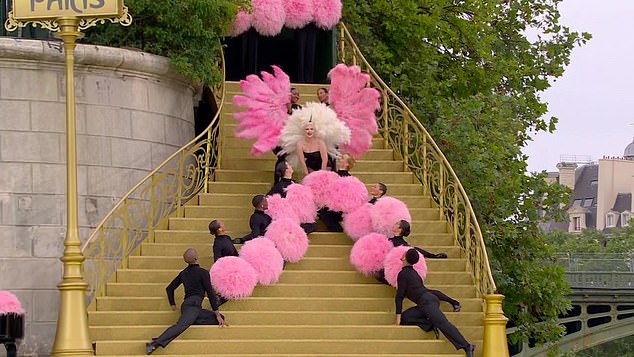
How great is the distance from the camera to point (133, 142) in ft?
71.1

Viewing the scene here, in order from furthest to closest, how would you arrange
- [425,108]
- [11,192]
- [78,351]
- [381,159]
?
[425,108], [381,159], [11,192], [78,351]

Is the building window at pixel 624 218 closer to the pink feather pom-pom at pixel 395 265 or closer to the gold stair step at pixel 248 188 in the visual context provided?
the gold stair step at pixel 248 188

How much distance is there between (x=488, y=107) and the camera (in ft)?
92.7

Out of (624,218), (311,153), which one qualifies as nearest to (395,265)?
(311,153)

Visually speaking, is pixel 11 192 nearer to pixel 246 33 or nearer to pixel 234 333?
pixel 234 333

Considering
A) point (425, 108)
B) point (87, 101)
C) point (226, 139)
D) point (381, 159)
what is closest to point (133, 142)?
point (87, 101)

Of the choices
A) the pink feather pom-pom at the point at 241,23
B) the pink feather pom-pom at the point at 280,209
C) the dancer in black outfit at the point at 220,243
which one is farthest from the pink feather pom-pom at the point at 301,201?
the pink feather pom-pom at the point at 241,23

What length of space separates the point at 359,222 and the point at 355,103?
8.32 ft

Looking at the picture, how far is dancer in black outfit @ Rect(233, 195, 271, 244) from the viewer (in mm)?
20484

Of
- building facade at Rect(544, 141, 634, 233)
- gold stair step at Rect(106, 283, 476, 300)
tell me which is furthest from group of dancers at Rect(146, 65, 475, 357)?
building facade at Rect(544, 141, 634, 233)

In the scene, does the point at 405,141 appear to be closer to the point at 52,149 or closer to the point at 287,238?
the point at 287,238

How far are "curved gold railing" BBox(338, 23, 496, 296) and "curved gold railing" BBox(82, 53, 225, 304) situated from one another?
269 centimetres

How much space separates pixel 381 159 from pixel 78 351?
6.87 metres

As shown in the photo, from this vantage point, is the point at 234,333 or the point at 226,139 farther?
the point at 226,139
